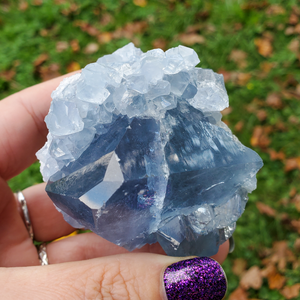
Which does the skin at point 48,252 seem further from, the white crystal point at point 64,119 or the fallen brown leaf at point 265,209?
the fallen brown leaf at point 265,209

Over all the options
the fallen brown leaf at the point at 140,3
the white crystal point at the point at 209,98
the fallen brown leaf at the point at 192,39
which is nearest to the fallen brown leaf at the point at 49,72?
the fallen brown leaf at the point at 140,3

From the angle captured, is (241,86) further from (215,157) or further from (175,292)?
(175,292)

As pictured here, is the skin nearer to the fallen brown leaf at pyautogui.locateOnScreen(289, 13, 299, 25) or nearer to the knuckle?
the knuckle

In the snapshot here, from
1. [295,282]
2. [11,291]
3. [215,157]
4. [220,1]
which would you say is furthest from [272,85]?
[11,291]

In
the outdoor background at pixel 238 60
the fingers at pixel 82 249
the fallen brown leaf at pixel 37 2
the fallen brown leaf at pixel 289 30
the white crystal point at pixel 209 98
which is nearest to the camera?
the white crystal point at pixel 209 98

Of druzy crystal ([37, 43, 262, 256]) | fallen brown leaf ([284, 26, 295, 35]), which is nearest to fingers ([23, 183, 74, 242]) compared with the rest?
druzy crystal ([37, 43, 262, 256])

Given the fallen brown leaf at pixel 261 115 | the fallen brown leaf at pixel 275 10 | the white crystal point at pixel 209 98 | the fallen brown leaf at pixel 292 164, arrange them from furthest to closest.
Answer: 1. the fallen brown leaf at pixel 275 10
2. the fallen brown leaf at pixel 261 115
3. the fallen brown leaf at pixel 292 164
4. the white crystal point at pixel 209 98
